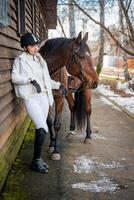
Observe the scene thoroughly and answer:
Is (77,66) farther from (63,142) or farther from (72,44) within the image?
(63,142)

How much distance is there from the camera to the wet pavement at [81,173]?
4.09 metres

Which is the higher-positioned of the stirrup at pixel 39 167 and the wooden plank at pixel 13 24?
the wooden plank at pixel 13 24

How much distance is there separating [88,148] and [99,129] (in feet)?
6.12

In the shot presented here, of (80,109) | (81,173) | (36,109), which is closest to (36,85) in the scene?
(36,109)

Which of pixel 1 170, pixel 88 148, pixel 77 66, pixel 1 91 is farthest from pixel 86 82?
pixel 1 170

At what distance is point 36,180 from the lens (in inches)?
178

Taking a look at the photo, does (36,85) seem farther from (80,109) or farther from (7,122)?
(80,109)

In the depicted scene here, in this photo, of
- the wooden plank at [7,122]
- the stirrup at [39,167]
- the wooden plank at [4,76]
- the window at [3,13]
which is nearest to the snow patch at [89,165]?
the stirrup at [39,167]

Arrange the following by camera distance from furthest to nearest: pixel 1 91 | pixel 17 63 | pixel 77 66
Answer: pixel 77 66
pixel 17 63
pixel 1 91

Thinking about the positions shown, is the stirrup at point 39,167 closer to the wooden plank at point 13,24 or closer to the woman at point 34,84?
the woman at point 34,84

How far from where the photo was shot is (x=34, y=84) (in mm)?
4559

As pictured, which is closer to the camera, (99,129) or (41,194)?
(41,194)

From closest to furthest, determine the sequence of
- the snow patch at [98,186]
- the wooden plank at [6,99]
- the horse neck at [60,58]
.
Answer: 1. the snow patch at [98,186]
2. the wooden plank at [6,99]
3. the horse neck at [60,58]

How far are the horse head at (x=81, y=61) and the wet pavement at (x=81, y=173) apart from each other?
121 cm
